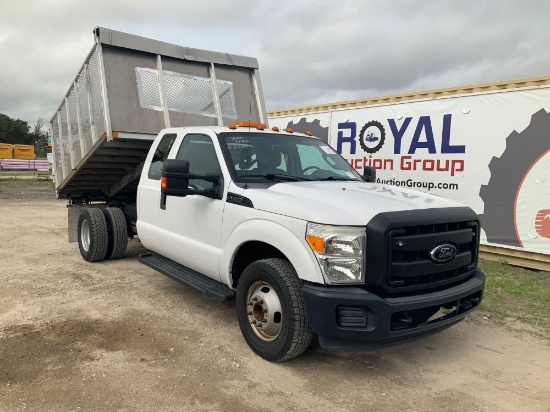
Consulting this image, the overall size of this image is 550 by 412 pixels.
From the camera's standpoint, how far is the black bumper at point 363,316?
3172 millimetres

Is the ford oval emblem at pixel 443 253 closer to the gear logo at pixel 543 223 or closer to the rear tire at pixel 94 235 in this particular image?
the gear logo at pixel 543 223

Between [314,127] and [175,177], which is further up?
[314,127]

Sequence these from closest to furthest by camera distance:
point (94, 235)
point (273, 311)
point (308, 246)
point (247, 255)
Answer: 1. point (308, 246)
2. point (273, 311)
3. point (247, 255)
4. point (94, 235)

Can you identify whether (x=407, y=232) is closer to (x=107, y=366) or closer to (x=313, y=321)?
(x=313, y=321)

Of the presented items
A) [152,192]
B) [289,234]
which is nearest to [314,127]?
[152,192]

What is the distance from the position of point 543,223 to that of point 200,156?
5650 mm

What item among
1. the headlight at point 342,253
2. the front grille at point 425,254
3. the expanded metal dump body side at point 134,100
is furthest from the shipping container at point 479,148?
the headlight at point 342,253

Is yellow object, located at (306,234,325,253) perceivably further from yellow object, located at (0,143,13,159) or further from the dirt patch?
yellow object, located at (0,143,13,159)

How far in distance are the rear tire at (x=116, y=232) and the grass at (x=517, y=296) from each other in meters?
5.19

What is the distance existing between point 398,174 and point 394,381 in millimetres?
6232

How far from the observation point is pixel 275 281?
11.5 ft

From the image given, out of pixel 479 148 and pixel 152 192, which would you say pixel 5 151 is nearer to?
pixel 152 192

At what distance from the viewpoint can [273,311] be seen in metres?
3.61

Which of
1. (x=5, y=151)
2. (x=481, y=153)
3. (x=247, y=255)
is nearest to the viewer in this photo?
(x=247, y=255)
